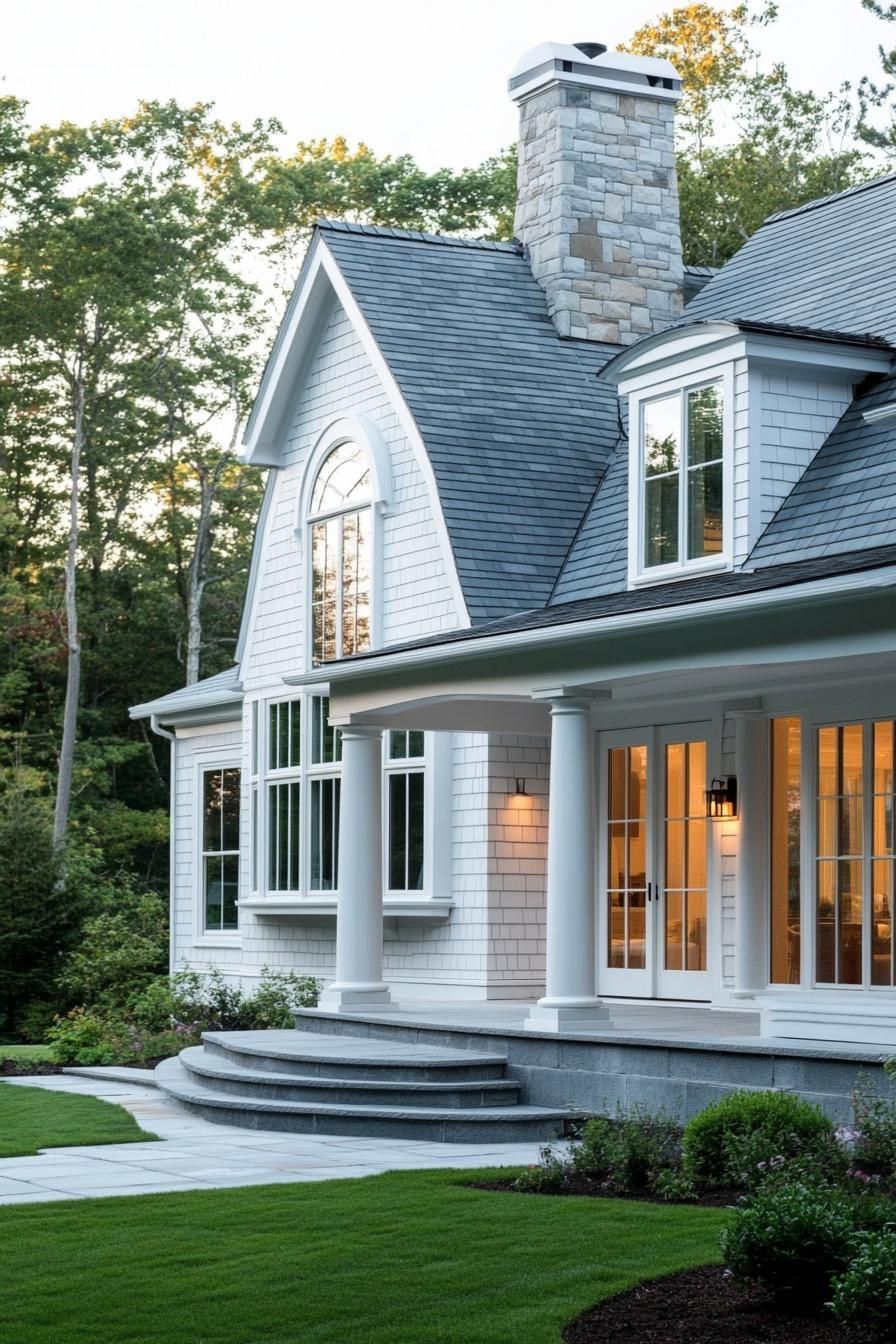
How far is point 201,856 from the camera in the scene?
68.2 feet

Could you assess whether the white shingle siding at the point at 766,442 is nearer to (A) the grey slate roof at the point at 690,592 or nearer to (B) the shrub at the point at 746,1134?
(A) the grey slate roof at the point at 690,592

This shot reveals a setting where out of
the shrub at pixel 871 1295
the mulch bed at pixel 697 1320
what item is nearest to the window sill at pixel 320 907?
the mulch bed at pixel 697 1320

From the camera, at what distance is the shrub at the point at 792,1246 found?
239 inches

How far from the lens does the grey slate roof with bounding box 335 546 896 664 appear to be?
10.1m

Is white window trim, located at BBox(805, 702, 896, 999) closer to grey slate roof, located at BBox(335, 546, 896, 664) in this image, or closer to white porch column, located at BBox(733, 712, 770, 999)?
white porch column, located at BBox(733, 712, 770, 999)

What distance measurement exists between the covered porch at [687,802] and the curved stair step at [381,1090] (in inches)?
21.8

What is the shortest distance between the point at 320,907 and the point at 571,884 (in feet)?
18.9

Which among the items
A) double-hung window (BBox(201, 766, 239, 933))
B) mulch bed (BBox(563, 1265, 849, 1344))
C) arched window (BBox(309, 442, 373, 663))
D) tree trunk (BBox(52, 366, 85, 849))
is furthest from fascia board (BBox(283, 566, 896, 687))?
tree trunk (BBox(52, 366, 85, 849))

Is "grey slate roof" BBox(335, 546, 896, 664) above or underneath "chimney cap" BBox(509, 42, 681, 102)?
underneath

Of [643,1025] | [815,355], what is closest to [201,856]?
[643,1025]

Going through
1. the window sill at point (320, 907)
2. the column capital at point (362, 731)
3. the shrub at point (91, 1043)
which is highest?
the column capital at point (362, 731)

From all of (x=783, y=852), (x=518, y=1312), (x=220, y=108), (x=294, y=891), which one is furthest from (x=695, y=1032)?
(x=220, y=108)

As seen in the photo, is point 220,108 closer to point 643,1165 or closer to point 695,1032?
point 695,1032

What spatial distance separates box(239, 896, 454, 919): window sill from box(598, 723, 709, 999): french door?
1.42 meters
